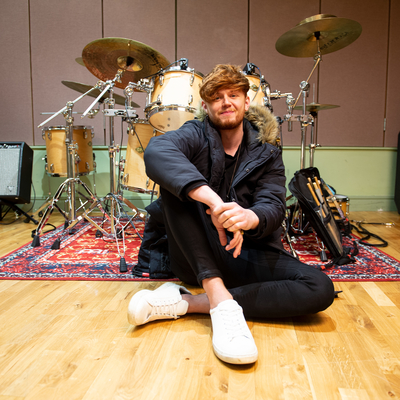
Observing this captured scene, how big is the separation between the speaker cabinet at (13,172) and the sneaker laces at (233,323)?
272 cm

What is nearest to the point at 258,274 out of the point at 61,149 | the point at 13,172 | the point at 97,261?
the point at 97,261

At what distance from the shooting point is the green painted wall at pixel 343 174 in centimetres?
381

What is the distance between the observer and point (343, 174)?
12.8 feet

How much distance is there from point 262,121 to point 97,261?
1.26 meters

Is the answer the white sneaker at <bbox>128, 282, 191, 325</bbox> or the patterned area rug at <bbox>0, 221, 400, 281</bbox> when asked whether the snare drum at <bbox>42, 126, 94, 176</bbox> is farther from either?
the white sneaker at <bbox>128, 282, 191, 325</bbox>

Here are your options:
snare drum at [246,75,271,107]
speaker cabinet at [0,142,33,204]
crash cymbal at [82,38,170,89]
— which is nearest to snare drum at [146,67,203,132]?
crash cymbal at [82,38,170,89]

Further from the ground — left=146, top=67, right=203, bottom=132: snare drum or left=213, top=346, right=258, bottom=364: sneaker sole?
left=146, top=67, right=203, bottom=132: snare drum

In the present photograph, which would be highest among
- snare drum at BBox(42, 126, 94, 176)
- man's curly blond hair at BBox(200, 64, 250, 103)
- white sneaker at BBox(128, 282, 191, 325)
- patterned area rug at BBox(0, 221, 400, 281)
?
man's curly blond hair at BBox(200, 64, 250, 103)

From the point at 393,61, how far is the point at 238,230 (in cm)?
366

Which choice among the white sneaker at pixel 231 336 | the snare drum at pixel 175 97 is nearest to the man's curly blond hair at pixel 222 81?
the snare drum at pixel 175 97

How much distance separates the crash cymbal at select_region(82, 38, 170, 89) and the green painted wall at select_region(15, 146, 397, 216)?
1.39 metres

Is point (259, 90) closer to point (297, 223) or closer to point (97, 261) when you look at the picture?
point (297, 223)

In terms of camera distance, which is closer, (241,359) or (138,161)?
(241,359)

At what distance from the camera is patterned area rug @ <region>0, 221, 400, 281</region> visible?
5.89 ft
